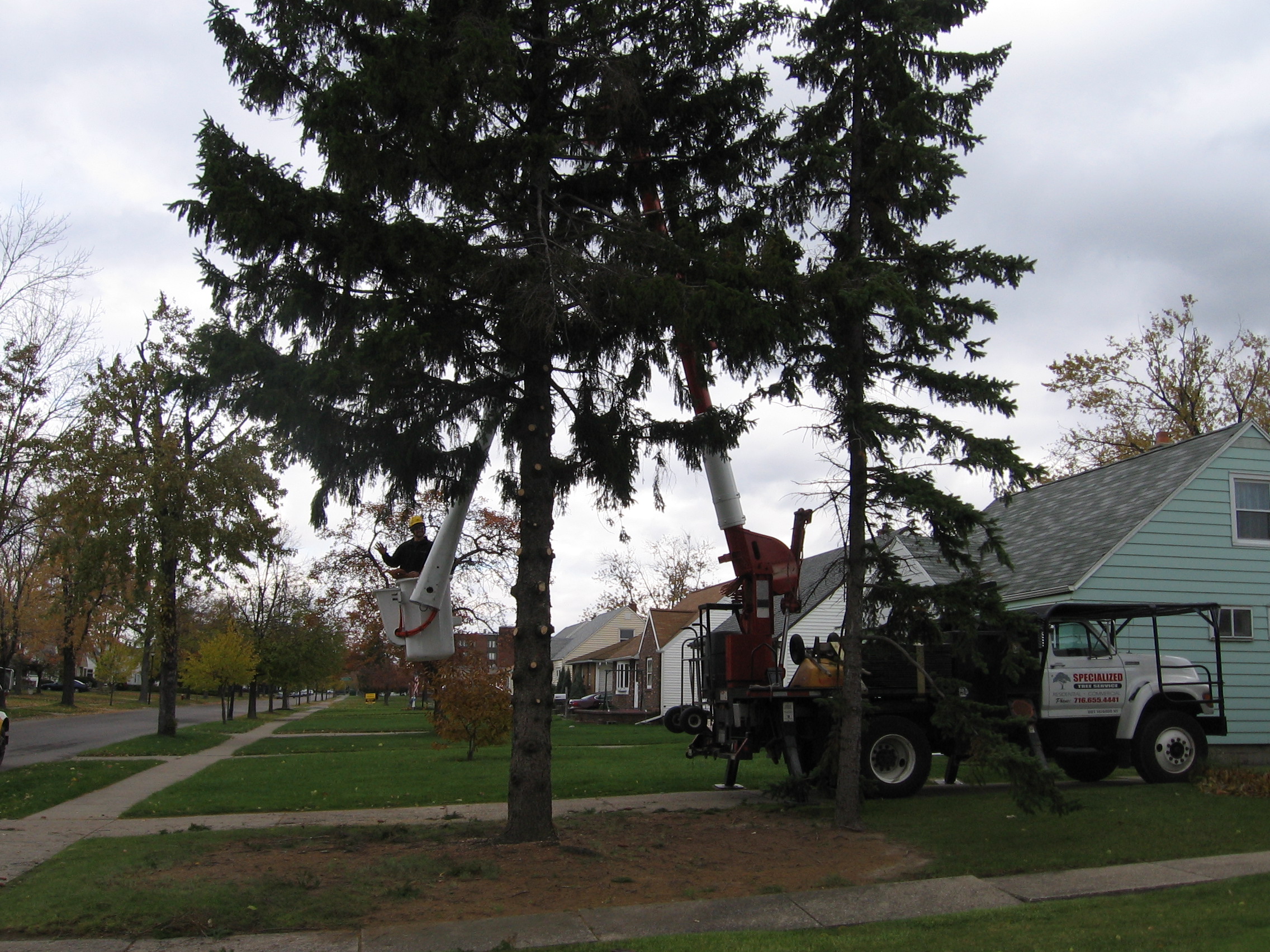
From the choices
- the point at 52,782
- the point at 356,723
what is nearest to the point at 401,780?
the point at 52,782

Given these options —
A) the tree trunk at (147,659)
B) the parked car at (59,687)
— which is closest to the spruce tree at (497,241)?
the tree trunk at (147,659)

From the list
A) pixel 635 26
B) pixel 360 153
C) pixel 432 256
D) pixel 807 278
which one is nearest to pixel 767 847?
pixel 807 278

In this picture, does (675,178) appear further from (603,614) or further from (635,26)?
(603,614)

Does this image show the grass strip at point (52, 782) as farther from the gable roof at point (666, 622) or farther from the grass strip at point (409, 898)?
the gable roof at point (666, 622)

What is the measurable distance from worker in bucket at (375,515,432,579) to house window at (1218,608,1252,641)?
1397 centimetres

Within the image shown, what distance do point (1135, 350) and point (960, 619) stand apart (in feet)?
94.8

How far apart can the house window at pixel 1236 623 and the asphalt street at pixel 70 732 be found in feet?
71.4

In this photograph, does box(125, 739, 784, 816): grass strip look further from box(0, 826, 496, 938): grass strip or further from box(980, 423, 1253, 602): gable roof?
box(980, 423, 1253, 602): gable roof

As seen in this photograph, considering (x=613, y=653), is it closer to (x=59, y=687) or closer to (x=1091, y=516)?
(x=1091, y=516)

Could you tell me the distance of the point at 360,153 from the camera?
29.5ft

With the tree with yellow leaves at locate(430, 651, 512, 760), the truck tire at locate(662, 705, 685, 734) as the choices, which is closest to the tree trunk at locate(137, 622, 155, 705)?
the tree with yellow leaves at locate(430, 651, 512, 760)

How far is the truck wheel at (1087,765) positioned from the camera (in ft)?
44.6

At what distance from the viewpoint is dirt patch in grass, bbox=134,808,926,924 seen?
779cm

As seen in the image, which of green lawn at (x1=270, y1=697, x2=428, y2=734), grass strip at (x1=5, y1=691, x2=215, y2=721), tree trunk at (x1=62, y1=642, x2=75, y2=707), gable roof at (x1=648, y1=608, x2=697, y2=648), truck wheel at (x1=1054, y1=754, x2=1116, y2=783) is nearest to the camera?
truck wheel at (x1=1054, y1=754, x2=1116, y2=783)
